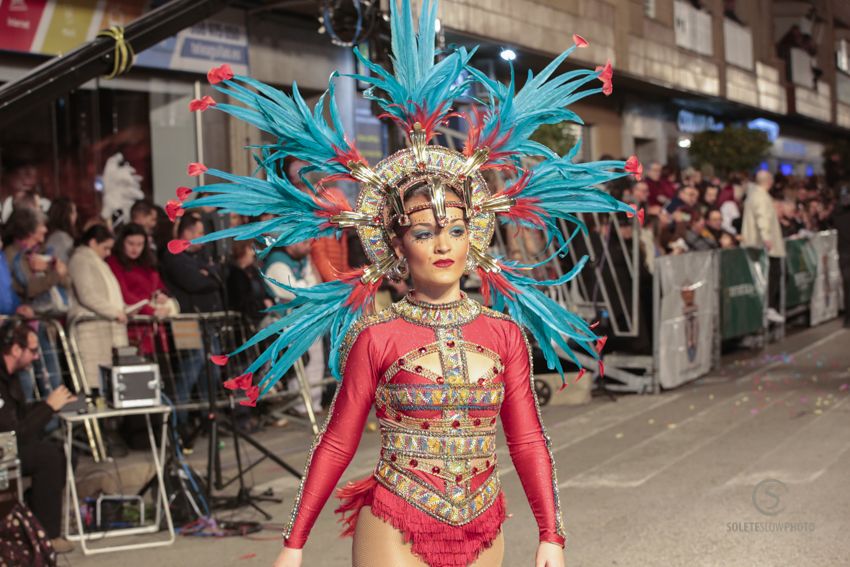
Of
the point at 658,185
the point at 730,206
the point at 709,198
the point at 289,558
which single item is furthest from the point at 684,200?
the point at 289,558

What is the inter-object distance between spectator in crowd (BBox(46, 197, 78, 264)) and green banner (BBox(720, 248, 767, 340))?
781 cm

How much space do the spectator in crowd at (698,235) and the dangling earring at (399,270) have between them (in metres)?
12.3

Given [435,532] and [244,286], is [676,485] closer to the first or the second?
[244,286]

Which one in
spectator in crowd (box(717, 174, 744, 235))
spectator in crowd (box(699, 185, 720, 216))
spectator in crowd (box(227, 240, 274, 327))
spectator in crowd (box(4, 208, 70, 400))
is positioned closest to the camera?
spectator in crowd (box(4, 208, 70, 400))

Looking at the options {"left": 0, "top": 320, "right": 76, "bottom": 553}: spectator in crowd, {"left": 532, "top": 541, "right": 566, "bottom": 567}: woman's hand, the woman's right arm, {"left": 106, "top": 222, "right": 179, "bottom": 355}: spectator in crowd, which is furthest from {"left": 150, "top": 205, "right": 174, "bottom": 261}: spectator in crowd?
{"left": 532, "top": 541, "right": 566, "bottom": 567}: woman's hand

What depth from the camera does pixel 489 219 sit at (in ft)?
13.9

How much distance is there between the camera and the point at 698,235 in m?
16.5

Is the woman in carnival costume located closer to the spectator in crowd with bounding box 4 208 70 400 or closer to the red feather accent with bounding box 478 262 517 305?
the red feather accent with bounding box 478 262 517 305

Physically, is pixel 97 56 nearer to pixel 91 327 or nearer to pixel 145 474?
pixel 91 327

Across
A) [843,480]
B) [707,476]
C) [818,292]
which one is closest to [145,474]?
[707,476]

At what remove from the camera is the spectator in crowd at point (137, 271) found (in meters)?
10.4

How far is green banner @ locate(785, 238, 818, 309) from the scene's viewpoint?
19016 millimetres

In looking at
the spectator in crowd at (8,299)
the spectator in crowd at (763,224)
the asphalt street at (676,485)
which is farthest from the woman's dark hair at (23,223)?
the spectator in crowd at (763,224)

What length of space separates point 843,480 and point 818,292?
12.3 meters
